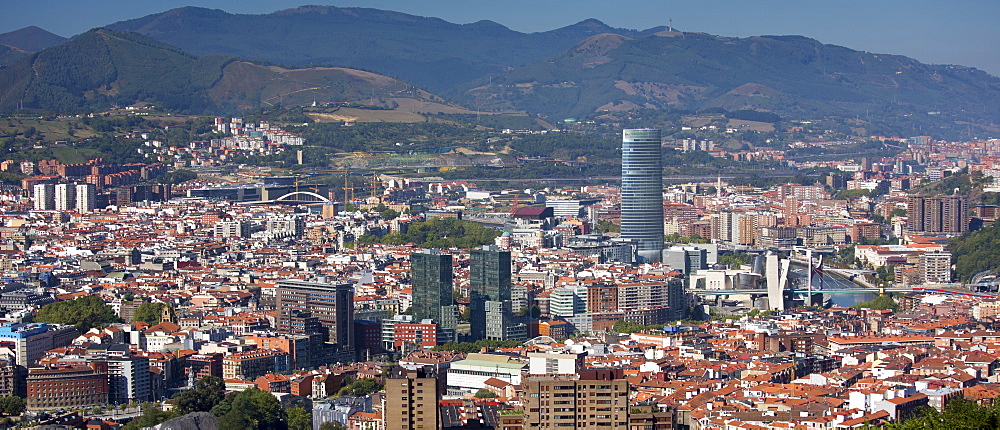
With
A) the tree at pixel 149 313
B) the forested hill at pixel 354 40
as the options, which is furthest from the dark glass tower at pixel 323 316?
the forested hill at pixel 354 40

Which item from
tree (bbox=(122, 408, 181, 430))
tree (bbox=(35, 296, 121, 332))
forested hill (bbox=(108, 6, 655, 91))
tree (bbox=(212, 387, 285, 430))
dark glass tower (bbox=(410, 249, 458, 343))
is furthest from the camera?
forested hill (bbox=(108, 6, 655, 91))

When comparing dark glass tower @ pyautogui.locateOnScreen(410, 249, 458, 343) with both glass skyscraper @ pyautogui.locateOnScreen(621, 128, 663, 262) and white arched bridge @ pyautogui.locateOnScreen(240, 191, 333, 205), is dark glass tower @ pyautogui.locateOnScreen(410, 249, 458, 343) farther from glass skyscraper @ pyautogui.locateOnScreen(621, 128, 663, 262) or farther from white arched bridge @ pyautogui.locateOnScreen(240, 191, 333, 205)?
white arched bridge @ pyautogui.locateOnScreen(240, 191, 333, 205)

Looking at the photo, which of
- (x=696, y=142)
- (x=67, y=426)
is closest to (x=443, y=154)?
(x=696, y=142)

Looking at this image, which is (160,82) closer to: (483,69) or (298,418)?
(483,69)

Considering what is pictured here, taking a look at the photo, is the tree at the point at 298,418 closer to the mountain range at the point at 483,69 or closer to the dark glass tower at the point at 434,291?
the dark glass tower at the point at 434,291

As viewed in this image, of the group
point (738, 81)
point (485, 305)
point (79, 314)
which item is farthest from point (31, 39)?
point (485, 305)

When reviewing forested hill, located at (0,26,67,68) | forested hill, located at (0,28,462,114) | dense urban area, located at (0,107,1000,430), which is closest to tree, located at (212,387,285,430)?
dense urban area, located at (0,107,1000,430)
